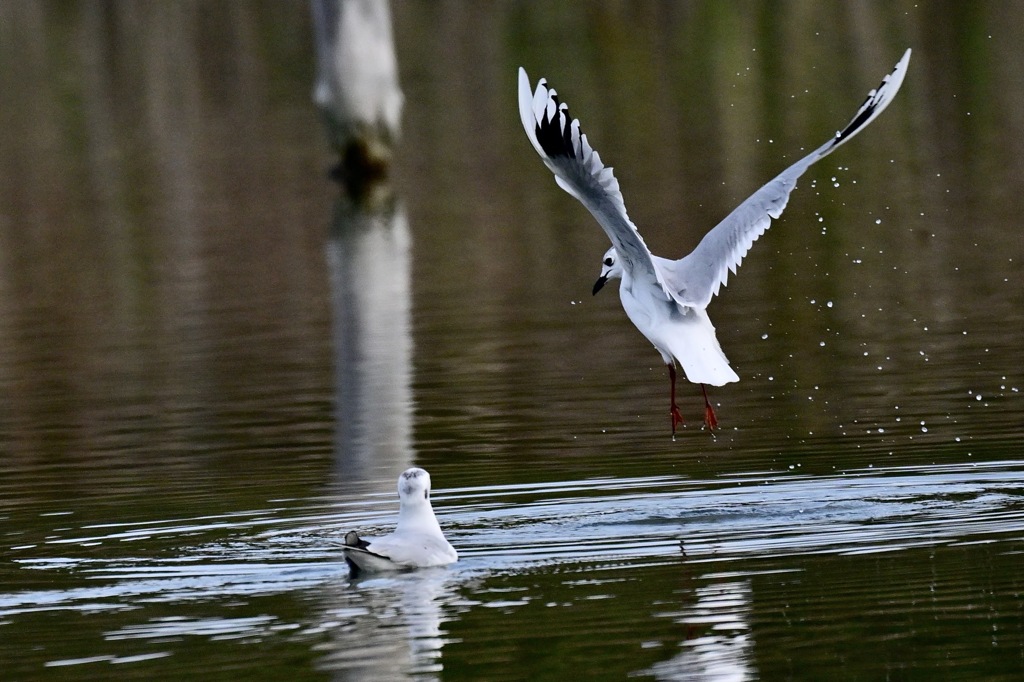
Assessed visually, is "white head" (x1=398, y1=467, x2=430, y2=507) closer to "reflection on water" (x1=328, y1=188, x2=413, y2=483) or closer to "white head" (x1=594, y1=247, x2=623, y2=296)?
"reflection on water" (x1=328, y1=188, x2=413, y2=483)

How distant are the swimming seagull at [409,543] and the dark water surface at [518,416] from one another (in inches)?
4.0

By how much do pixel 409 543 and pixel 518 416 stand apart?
4.22m

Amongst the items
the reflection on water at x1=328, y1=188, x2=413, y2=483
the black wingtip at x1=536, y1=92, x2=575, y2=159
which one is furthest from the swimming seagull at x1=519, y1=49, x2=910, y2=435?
the reflection on water at x1=328, y1=188, x2=413, y2=483

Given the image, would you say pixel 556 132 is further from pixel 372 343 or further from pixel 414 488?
pixel 372 343

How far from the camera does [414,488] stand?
9.24 metres

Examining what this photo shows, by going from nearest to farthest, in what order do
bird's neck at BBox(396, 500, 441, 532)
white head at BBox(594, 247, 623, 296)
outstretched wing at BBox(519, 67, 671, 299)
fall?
bird's neck at BBox(396, 500, 441, 532), outstretched wing at BBox(519, 67, 671, 299), white head at BBox(594, 247, 623, 296)

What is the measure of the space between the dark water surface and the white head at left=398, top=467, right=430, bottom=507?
37cm

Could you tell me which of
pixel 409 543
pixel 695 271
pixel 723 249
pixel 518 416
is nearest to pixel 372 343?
pixel 518 416

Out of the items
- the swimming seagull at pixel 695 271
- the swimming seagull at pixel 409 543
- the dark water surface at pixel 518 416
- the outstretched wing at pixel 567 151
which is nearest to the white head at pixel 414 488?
the swimming seagull at pixel 409 543

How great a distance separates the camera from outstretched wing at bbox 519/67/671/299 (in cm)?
993

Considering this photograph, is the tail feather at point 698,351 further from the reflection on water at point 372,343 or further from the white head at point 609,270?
the reflection on water at point 372,343

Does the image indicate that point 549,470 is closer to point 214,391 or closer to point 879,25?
point 214,391

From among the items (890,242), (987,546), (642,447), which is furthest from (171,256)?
(987,546)

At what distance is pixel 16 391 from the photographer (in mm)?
15625
